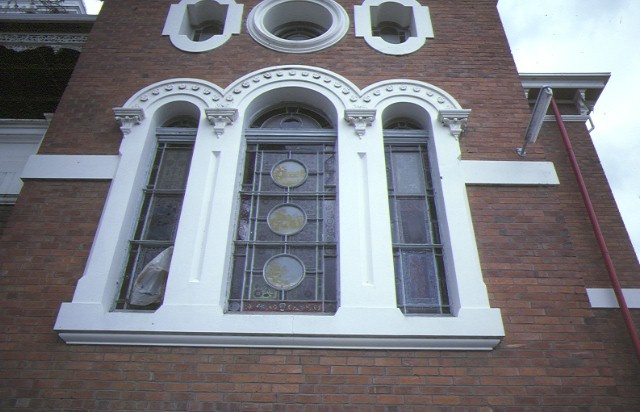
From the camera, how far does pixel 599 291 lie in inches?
242

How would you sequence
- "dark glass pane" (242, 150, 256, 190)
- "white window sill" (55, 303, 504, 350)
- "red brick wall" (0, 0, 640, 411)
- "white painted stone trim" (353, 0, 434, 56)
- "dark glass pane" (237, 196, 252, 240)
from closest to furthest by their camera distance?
"red brick wall" (0, 0, 640, 411) → "white window sill" (55, 303, 504, 350) → "dark glass pane" (237, 196, 252, 240) → "dark glass pane" (242, 150, 256, 190) → "white painted stone trim" (353, 0, 434, 56)

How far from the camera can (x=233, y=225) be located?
17.3 feet

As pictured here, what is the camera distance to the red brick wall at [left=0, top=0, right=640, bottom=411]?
13.5ft

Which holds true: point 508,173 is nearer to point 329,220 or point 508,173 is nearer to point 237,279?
point 329,220

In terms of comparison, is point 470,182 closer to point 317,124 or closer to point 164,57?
point 317,124

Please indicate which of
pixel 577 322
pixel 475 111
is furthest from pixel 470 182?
pixel 577 322

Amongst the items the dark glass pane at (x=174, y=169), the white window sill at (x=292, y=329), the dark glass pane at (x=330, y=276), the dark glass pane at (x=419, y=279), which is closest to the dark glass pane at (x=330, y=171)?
the dark glass pane at (x=330, y=276)

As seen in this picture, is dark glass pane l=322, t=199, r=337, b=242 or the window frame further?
dark glass pane l=322, t=199, r=337, b=242

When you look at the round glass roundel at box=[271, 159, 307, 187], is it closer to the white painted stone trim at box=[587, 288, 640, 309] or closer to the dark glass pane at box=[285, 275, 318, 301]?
the dark glass pane at box=[285, 275, 318, 301]

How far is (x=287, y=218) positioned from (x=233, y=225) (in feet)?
1.82

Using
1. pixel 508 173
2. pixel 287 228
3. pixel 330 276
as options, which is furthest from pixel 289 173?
pixel 508 173

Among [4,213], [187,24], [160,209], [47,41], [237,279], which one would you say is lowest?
[237,279]

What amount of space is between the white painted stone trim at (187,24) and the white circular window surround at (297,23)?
216 mm

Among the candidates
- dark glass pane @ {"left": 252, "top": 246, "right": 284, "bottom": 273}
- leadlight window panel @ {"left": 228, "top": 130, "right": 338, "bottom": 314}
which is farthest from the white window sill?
dark glass pane @ {"left": 252, "top": 246, "right": 284, "bottom": 273}
